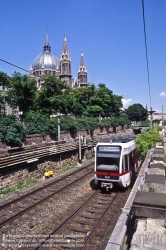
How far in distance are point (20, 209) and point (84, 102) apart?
37.5 m

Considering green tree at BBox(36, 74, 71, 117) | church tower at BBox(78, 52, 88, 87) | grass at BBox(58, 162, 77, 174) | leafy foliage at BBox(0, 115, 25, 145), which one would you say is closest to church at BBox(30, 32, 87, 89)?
church tower at BBox(78, 52, 88, 87)

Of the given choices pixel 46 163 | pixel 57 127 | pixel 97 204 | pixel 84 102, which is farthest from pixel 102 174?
pixel 84 102

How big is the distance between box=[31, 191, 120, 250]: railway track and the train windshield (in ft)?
6.07

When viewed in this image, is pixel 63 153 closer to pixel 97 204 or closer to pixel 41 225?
pixel 97 204

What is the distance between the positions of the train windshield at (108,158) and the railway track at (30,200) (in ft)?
9.81

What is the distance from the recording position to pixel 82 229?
8.29 m

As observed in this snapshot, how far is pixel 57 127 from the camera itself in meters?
23.2

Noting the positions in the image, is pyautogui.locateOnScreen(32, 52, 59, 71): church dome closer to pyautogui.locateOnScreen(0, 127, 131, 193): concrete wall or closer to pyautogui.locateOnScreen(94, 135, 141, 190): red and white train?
pyautogui.locateOnScreen(0, 127, 131, 193): concrete wall

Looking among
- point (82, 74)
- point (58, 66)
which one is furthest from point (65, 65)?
point (82, 74)

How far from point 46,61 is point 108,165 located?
111 m

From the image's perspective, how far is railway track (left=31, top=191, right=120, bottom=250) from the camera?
24.0ft

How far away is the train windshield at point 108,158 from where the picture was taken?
12.4m

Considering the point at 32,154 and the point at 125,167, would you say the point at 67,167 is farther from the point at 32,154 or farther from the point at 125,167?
the point at 125,167

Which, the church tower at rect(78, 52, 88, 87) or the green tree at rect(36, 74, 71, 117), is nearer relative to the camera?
the green tree at rect(36, 74, 71, 117)
